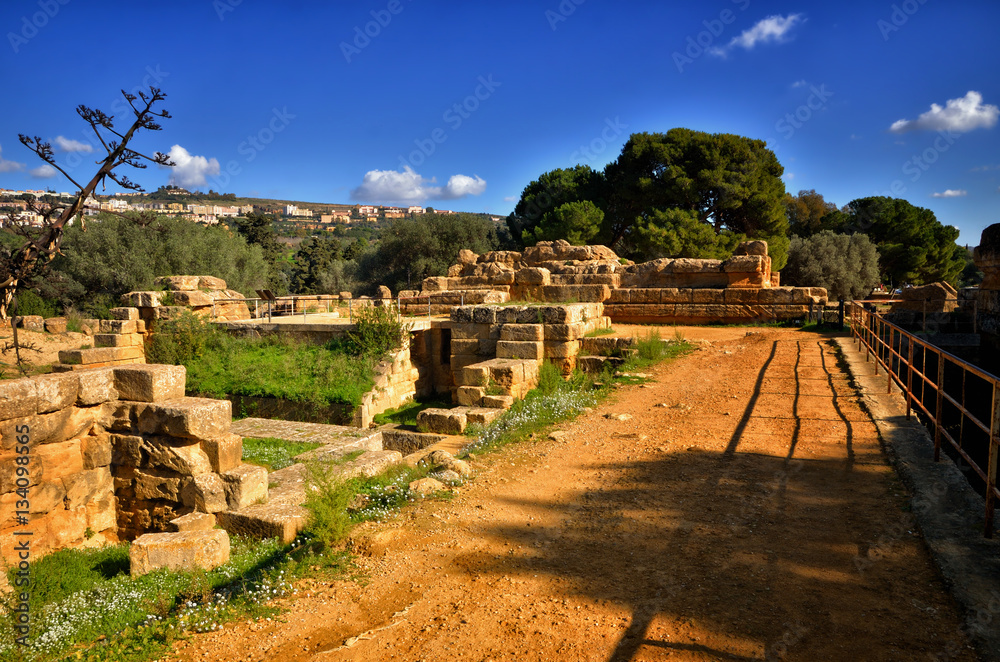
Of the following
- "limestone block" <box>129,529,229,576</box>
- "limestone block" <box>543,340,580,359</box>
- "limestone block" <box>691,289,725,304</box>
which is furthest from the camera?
"limestone block" <box>691,289,725,304</box>

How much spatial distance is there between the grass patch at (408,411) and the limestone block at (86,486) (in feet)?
15.8

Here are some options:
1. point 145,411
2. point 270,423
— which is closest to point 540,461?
point 145,411

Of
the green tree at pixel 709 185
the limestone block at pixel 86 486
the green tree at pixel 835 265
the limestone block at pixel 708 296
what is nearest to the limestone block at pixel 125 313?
the limestone block at pixel 86 486

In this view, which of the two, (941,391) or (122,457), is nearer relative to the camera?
(941,391)

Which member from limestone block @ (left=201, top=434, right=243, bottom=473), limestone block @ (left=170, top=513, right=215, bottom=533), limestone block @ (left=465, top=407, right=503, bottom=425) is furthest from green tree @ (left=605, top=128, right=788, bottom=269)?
limestone block @ (left=170, top=513, right=215, bottom=533)

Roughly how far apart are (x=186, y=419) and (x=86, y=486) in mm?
1191

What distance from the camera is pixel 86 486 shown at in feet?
17.6

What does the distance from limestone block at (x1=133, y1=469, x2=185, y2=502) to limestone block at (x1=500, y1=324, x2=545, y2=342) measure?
588 centimetres

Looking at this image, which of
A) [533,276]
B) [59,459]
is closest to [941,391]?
[59,459]

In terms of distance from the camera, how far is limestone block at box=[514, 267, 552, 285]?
51.8 ft

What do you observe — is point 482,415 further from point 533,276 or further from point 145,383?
point 533,276

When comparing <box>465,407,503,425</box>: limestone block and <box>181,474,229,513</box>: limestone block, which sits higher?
<box>465,407,503,425</box>: limestone block

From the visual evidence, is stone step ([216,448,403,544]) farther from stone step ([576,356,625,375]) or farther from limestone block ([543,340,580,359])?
stone step ([576,356,625,375])

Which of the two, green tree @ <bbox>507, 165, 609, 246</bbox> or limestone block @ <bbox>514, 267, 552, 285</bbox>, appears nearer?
limestone block @ <bbox>514, 267, 552, 285</bbox>
